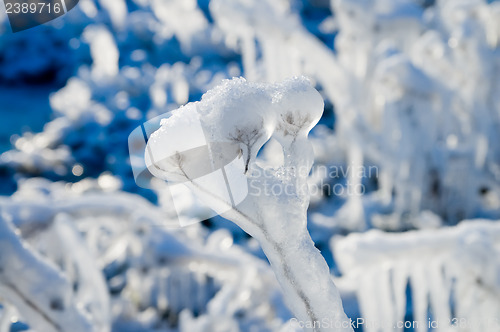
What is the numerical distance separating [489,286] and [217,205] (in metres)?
0.83

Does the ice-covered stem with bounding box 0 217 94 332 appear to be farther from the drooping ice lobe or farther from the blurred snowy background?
the drooping ice lobe

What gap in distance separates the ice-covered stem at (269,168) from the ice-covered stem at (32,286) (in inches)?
23.4

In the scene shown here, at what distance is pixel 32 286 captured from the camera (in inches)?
40.2

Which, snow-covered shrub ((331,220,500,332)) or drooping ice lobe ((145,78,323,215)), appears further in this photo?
snow-covered shrub ((331,220,500,332))

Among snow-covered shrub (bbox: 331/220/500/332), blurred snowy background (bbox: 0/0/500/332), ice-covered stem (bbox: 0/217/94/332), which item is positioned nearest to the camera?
ice-covered stem (bbox: 0/217/94/332)

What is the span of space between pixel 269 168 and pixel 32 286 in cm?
66

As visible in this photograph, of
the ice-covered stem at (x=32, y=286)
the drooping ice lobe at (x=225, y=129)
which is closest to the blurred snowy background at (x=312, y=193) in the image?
the ice-covered stem at (x=32, y=286)

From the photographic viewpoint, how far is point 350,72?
3.30 m

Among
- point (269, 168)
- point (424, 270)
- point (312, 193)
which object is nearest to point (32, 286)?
point (269, 168)

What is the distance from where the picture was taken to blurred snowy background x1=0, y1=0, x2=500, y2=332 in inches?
50.9

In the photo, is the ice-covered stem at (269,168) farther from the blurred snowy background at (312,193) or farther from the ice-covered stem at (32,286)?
the ice-covered stem at (32,286)

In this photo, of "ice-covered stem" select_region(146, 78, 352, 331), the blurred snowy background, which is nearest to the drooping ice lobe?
"ice-covered stem" select_region(146, 78, 352, 331)

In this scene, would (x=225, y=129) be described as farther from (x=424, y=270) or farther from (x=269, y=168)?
(x=424, y=270)

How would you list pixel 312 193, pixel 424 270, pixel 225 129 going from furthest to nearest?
pixel 312 193, pixel 424 270, pixel 225 129
